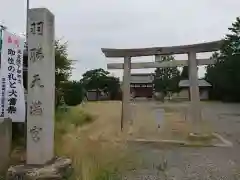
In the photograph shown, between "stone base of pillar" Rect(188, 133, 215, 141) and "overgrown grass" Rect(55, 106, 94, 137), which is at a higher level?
"overgrown grass" Rect(55, 106, 94, 137)

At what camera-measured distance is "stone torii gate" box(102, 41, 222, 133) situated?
10.5 metres

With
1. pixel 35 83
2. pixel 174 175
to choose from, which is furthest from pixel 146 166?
pixel 35 83

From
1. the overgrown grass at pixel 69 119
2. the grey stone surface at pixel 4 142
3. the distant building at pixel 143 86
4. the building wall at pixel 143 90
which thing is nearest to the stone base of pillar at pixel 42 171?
the grey stone surface at pixel 4 142

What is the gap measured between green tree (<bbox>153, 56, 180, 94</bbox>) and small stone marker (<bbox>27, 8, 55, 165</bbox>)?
1590 inches

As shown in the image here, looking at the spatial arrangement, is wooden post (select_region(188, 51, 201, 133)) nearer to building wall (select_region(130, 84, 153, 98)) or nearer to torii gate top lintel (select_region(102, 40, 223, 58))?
torii gate top lintel (select_region(102, 40, 223, 58))

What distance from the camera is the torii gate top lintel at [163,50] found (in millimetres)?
10371

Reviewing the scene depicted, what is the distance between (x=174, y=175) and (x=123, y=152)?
6.10 ft

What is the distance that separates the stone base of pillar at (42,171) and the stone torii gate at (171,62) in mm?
6237

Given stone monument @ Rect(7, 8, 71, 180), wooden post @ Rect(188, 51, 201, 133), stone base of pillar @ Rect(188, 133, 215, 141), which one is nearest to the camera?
stone monument @ Rect(7, 8, 71, 180)

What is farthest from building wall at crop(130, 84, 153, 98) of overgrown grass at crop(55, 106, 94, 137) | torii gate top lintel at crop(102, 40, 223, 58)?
torii gate top lintel at crop(102, 40, 223, 58)

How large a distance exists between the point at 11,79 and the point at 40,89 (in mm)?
1168

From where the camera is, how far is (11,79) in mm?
6117

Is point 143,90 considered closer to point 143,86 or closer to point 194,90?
point 143,86

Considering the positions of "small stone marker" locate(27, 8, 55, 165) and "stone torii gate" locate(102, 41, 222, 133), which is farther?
"stone torii gate" locate(102, 41, 222, 133)
